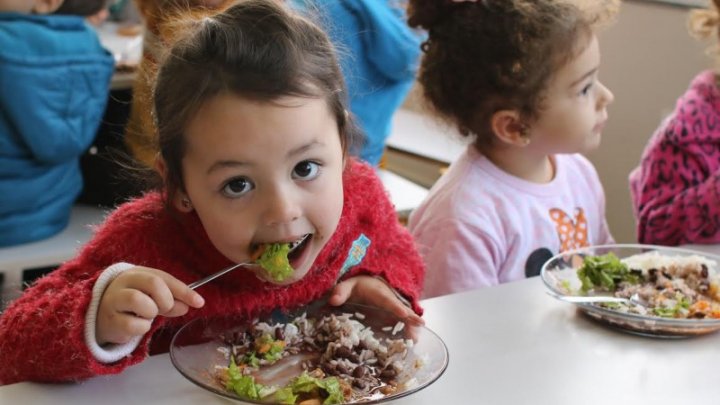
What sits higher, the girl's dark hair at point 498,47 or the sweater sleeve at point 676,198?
the girl's dark hair at point 498,47

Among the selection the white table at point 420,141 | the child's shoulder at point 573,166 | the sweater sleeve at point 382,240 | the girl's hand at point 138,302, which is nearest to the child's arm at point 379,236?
the sweater sleeve at point 382,240

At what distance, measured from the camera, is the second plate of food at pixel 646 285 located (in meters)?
1.21

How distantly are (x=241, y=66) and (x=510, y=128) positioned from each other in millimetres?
800

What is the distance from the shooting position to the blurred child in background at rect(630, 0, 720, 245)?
177 cm

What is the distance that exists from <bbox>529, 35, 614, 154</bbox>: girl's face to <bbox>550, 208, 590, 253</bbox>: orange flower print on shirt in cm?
13

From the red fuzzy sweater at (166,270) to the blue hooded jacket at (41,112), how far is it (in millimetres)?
1065

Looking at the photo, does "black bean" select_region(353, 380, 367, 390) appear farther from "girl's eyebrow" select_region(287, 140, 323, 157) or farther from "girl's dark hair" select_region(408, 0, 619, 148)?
"girl's dark hair" select_region(408, 0, 619, 148)

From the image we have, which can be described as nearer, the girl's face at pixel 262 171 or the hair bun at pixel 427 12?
the girl's face at pixel 262 171

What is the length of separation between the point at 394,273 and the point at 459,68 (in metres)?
0.56

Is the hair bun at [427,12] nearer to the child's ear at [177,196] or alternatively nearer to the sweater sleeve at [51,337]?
the child's ear at [177,196]

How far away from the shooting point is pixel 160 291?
1.00 metres

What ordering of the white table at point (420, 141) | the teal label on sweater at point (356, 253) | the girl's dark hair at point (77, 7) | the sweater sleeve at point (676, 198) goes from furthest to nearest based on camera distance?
A: the white table at point (420, 141)
the girl's dark hair at point (77, 7)
the sweater sleeve at point (676, 198)
the teal label on sweater at point (356, 253)

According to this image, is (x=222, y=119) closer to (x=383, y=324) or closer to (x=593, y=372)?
(x=383, y=324)

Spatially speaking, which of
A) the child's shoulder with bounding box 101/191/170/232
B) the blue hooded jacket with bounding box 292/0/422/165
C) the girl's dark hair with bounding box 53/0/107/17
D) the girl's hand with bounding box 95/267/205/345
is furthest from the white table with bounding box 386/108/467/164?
the girl's hand with bounding box 95/267/205/345
